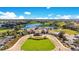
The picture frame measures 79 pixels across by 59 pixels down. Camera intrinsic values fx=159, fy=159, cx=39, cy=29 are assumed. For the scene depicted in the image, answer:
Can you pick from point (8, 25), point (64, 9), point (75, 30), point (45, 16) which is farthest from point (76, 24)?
point (8, 25)

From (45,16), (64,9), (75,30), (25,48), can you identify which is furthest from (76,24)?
(25,48)

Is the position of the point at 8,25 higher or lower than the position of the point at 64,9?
lower

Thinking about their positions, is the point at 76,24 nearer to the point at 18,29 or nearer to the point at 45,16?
the point at 45,16
